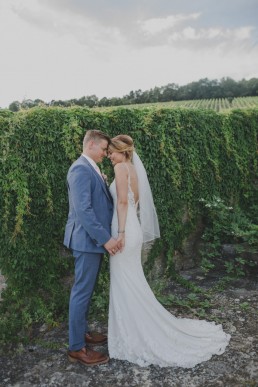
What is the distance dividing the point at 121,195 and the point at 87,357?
70.7 inches

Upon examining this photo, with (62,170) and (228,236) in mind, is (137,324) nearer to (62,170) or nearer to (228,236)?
(62,170)

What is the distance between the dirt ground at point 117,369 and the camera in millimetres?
3275

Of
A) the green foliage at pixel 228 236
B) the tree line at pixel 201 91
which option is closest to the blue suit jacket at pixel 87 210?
the green foliage at pixel 228 236

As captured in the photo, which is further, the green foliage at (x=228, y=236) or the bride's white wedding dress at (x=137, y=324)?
the green foliage at (x=228, y=236)

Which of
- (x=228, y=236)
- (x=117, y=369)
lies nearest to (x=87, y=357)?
(x=117, y=369)

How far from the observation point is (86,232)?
3.47 metres

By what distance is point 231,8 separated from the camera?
827 centimetres

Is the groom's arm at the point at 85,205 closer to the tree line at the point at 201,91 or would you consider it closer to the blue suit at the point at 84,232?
the blue suit at the point at 84,232

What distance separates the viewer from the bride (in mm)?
3623

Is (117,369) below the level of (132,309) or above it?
below

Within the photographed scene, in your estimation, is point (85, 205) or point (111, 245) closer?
point (85, 205)

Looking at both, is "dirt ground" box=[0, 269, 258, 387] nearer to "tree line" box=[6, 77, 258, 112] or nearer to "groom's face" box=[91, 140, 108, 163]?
"groom's face" box=[91, 140, 108, 163]

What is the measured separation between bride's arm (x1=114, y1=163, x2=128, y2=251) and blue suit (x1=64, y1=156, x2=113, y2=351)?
0.14 meters

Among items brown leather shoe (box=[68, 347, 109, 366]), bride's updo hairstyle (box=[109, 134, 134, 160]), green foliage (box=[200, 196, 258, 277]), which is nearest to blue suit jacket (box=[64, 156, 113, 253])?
bride's updo hairstyle (box=[109, 134, 134, 160])
